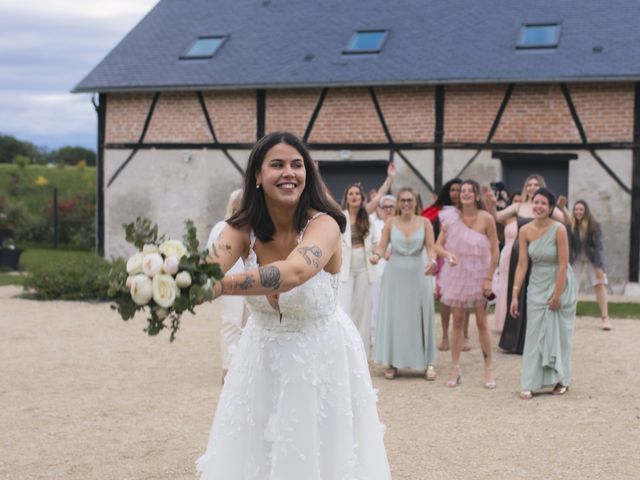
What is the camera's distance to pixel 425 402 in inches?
321

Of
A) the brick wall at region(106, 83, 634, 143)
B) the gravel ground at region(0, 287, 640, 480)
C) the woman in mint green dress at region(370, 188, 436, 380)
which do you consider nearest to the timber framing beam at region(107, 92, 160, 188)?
the brick wall at region(106, 83, 634, 143)

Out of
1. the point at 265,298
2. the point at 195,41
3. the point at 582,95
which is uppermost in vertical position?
the point at 195,41

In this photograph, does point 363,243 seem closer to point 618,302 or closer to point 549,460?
point 549,460

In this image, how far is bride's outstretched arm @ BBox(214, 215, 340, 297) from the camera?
343cm

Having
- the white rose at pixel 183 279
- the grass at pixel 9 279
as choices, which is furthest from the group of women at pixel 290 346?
the grass at pixel 9 279

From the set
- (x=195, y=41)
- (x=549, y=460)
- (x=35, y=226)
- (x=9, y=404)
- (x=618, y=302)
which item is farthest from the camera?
(x=35, y=226)

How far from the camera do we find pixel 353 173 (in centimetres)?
1909

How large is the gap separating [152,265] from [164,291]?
10 cm

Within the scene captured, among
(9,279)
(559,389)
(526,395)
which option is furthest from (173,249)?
(9,279)

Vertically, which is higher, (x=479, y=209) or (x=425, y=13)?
(x=425, y=13)

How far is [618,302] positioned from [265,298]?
42.9 feet

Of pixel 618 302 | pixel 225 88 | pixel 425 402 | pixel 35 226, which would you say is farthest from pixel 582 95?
pixel 35 226

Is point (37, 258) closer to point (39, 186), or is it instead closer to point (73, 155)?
point (39, 186)

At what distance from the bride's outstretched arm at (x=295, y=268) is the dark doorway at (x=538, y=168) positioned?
14299 mm
